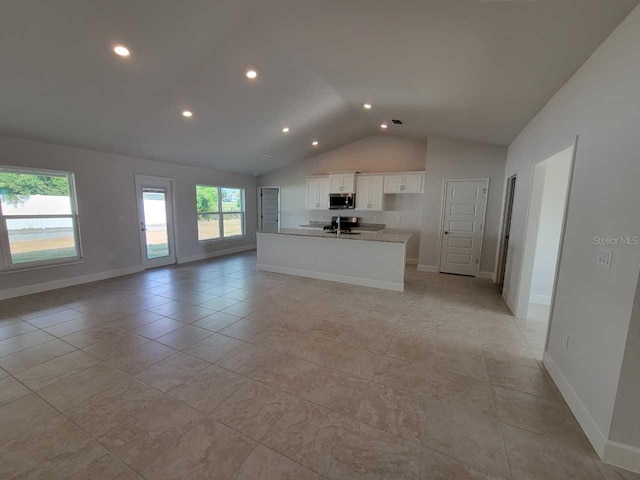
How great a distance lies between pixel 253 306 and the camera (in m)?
3.79

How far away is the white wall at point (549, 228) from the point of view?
384cm

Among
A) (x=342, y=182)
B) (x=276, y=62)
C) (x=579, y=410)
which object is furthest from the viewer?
(x=342, y=182)

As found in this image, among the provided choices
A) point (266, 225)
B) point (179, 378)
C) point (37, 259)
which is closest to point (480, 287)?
point (179, 378)

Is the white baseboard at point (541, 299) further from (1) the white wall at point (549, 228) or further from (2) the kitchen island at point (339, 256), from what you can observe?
(2) the kitchen island at point (339, 256)

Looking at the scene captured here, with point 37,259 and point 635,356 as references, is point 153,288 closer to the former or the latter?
point 37,259

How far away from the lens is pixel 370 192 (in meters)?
6.56

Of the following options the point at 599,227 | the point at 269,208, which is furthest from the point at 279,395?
the point at 269,208

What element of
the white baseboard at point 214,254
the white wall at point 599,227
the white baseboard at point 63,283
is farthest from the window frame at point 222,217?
the white wall at point 599,227

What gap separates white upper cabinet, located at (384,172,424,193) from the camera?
6.07m

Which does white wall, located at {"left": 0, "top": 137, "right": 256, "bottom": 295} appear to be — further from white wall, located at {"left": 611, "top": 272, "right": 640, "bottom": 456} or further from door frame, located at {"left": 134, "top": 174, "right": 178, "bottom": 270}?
white wall, located at {"left": 611, "top": 272, "right": 640, "bottom": 456}

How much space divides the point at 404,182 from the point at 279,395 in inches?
213

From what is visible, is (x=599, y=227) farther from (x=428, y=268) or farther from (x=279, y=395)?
(x=428, y=268)

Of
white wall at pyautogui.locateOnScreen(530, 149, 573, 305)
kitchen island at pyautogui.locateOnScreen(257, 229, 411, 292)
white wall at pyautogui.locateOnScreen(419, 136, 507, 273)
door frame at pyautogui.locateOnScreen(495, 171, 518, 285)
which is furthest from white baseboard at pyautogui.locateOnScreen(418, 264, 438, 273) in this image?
white wall at pyautogui.locateOnScreen(530, 149, 573, 305)

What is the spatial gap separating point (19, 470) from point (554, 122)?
493 cm
